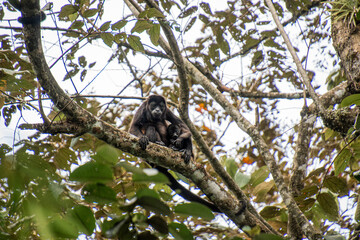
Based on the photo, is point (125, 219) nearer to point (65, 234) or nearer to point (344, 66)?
point (65, 234)

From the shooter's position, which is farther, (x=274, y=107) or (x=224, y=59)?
(x=274, y=107)

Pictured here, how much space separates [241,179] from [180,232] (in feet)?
9.18

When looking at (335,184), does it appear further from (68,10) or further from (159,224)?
(68,10)

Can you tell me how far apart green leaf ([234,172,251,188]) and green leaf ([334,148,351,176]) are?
1194 millimetres

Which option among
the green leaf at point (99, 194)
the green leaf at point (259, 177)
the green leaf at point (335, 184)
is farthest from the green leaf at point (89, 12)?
the green leaf at point (259, 177)

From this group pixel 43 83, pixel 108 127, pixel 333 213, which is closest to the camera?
pixel 43 83

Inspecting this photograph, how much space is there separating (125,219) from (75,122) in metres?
1.97

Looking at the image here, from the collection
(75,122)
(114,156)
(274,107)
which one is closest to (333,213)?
(75,122)

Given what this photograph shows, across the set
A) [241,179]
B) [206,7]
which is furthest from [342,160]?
[206,7]

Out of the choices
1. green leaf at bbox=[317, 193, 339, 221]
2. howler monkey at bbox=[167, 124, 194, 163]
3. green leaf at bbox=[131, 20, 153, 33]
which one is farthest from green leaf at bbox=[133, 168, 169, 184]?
howler monkey at bbox=[167, 124, 194, 163]

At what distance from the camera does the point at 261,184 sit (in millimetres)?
3420

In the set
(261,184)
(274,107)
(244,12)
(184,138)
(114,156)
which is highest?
(244,12)

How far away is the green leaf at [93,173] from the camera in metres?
0.55

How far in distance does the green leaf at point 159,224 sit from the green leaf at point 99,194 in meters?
0.12
